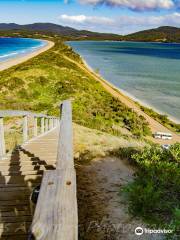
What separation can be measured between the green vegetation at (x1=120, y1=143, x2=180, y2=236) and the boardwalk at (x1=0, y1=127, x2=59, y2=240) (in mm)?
1502

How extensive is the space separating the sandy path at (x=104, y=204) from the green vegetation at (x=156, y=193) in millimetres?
199

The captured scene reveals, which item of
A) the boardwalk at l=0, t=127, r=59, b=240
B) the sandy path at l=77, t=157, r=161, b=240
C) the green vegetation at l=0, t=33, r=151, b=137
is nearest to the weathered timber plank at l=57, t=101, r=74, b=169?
the boardwalk at l=0, t=127, r=59, b=240

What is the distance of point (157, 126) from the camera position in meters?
26.9

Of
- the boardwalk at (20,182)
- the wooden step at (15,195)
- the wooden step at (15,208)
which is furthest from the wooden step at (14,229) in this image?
the wooden step at (15,195)

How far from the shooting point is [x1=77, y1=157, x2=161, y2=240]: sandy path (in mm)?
4816

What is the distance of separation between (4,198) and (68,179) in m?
2.31

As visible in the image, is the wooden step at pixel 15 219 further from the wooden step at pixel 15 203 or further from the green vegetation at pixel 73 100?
the green vegetation at pixel 73 100

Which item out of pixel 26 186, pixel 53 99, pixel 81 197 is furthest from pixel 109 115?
pixel 26 186

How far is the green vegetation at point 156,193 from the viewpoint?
5.17m

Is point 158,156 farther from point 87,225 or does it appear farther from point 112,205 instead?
point 87,225

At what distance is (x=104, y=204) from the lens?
5676 millimetres

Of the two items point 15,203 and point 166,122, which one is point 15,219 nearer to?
point 15,203

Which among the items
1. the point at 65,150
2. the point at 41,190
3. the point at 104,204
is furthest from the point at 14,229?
the point at 104,204

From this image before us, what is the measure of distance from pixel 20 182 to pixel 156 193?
2.27m
